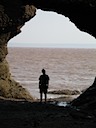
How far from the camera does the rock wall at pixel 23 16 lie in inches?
1240

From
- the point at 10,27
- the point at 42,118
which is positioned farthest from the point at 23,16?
the point at 42,118

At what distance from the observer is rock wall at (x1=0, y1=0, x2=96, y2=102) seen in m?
31.5

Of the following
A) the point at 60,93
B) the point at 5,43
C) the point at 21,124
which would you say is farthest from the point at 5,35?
A: the point at 21,124

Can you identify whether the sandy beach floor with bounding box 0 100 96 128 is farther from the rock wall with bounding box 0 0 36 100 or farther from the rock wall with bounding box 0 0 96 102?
the rock wall with bounding box 0 0 36 100

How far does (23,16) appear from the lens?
4044 cm

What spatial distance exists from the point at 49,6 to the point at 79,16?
2.77 meters

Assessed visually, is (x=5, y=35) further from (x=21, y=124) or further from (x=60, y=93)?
(x=21, y=124)

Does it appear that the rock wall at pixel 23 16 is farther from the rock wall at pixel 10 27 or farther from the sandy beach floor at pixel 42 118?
the sandy beach floor at pixel 42 118

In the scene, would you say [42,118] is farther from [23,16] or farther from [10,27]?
[23,16]

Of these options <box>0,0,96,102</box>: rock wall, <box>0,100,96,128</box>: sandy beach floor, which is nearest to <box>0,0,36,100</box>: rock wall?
<box>0,0,96,102</box>: rock wall

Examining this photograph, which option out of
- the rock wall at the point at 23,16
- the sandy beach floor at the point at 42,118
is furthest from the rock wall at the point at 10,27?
the sandy beach floor at the point at 42,118

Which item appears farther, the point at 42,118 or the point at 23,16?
the point at 23,16

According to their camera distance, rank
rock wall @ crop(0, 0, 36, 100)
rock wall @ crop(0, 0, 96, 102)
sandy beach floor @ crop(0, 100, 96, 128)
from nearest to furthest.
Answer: sandy beach floor @ crop(0, 100, 96, 128) < rock wall @ crop(0, 0, 96, 102) < rock wall @ crop(0, 0, 36, 100)

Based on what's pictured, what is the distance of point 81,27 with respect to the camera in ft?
119
